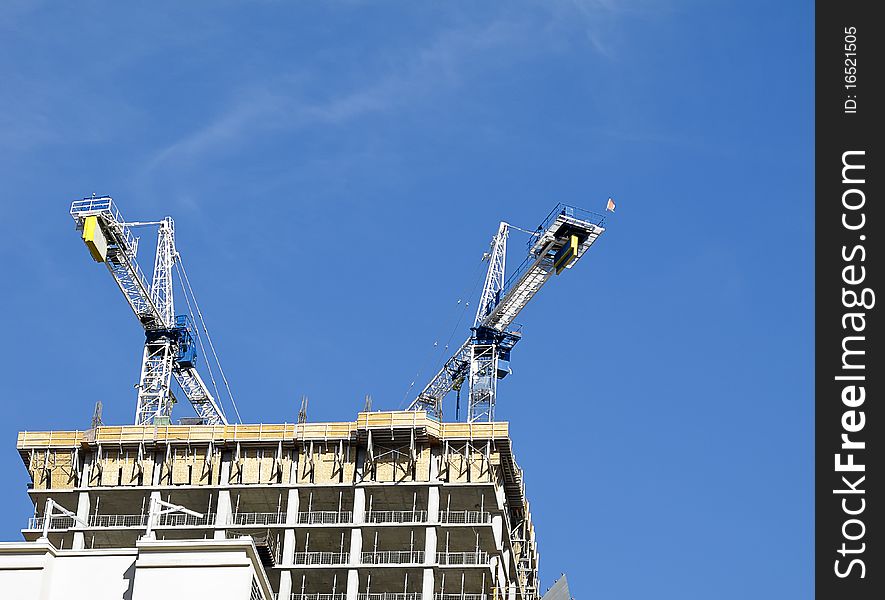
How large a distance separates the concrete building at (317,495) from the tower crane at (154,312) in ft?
80.1

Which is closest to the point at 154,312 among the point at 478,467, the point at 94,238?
the point at 94,238

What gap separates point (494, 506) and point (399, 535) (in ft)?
26.3

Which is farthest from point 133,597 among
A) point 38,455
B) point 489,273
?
point 489,273

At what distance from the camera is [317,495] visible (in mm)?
145375


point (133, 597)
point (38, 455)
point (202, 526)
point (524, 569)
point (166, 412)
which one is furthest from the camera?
point (166, 412)

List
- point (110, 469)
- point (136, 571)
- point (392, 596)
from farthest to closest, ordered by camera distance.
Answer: point (110, 469) < point (392, 596) < point (136, 571)

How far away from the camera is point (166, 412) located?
598 ft

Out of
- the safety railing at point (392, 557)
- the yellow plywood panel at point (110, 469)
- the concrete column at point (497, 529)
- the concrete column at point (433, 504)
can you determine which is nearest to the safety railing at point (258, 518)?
the safety railing at point (392, 557)

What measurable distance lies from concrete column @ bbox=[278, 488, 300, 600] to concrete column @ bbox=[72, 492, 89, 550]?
54.7 ft

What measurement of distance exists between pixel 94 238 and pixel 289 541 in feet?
150

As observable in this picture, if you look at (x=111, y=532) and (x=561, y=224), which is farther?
(x=561, y=224)

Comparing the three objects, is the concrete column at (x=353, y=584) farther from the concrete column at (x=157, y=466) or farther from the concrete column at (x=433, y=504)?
the concrete column at (x=157, y=466)

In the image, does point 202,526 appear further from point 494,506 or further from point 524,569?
point 524,569

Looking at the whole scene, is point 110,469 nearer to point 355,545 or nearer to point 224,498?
point 224,498
